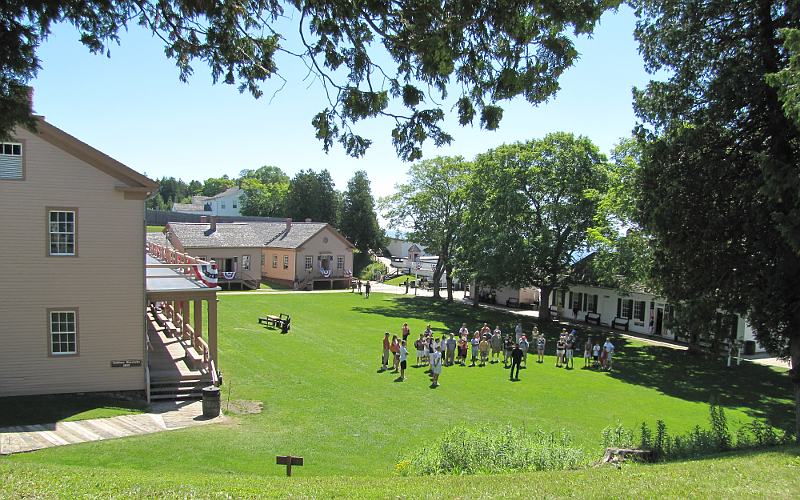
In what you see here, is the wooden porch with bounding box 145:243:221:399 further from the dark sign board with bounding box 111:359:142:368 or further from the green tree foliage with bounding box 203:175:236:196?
the green tree foliage with bounding box 203:175:236:196

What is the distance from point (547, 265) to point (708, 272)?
846 inches

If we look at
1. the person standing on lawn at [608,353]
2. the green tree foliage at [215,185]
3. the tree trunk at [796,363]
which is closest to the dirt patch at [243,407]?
the tree trunk at [796,363]

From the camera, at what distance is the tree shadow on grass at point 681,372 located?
20781mm

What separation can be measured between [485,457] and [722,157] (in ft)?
35.1

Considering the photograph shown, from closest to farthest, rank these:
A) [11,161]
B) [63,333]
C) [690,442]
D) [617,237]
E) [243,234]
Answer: [690,442] → [11,161] → [63,333] → [617,237] → [243,234]

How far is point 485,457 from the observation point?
35.1 feet

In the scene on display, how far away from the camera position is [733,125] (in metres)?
15.5

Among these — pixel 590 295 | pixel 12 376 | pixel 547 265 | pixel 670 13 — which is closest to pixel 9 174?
pixel 12 376

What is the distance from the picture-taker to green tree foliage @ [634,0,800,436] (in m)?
14.1

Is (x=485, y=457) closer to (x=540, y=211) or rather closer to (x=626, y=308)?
(x=540, y=211)

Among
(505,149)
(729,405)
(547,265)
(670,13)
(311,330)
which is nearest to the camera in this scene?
(670,13)

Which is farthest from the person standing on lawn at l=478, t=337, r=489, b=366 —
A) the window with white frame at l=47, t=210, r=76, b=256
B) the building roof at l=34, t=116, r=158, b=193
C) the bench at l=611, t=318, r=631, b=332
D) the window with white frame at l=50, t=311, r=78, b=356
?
the bench at l=611, t=318, r=631, b=332

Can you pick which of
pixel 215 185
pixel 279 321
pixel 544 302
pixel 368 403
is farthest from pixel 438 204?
pixel 215 185

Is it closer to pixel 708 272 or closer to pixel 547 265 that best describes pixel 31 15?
pixel 708 272
